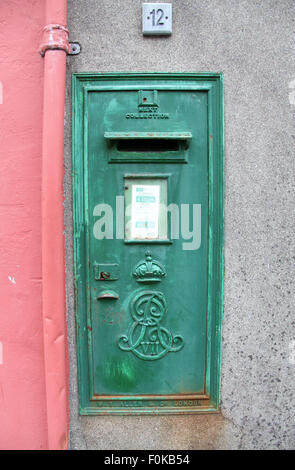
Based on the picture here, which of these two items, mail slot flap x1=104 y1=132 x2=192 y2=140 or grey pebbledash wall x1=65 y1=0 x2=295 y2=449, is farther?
grey pebbledash wall x1=65 y1=0 x2=295 y2=449

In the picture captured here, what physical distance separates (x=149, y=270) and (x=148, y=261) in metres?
0.05

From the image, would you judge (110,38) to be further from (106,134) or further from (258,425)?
(258,425)

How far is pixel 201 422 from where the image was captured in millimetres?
1981

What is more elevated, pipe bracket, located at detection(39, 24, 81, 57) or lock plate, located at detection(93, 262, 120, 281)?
pipe bracket, located at detection(39, 24, 81, 57)

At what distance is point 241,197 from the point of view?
1955 mm

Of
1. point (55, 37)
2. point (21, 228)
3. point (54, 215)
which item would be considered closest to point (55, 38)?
point (55, 37)

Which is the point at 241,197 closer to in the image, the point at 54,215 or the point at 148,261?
the point at 148,261

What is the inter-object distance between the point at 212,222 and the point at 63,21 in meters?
1.45

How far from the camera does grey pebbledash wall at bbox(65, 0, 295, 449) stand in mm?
1913

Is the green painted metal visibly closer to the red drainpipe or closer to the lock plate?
the lock plate

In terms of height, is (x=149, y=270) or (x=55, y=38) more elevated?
(x=55, y=38)

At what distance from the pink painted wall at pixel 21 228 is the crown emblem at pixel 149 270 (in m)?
0.62

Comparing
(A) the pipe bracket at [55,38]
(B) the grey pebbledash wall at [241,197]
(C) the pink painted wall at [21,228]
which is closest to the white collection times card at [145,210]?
(B) the grey pebbledash wall at [241,197]

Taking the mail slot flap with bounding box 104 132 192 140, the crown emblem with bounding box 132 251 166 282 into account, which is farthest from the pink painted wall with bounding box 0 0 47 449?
the crown emblem with bounding box 132 251 166 282
